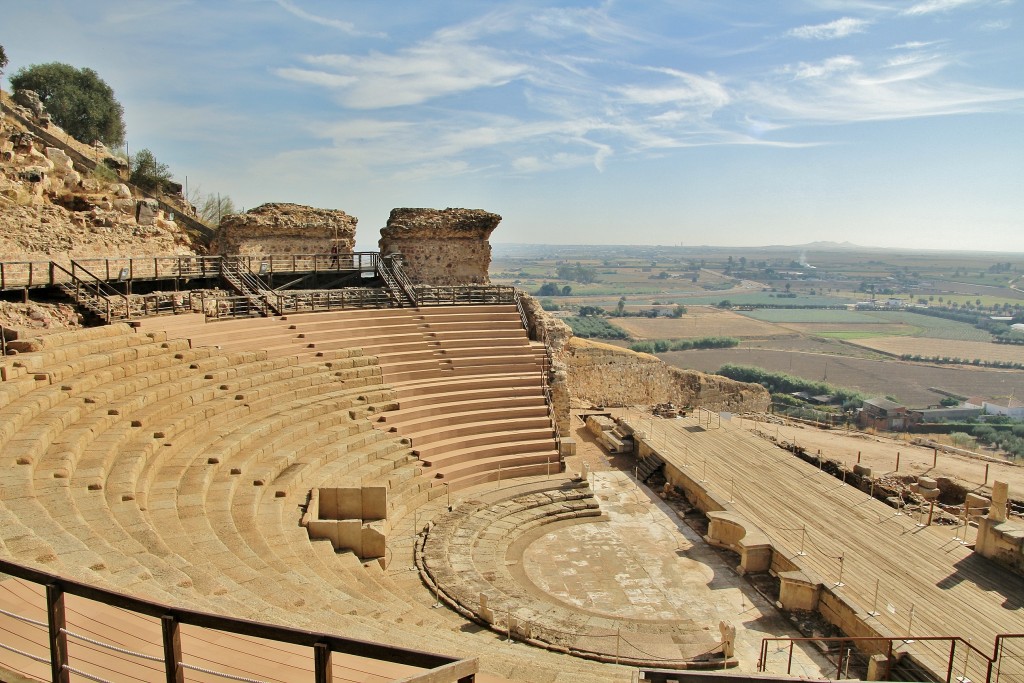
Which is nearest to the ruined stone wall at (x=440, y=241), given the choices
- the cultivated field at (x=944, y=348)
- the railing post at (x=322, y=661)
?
the railing post at (x=322, y=661)

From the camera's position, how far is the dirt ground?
16.4m

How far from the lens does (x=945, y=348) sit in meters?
77.6

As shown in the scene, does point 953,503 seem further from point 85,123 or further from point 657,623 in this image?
point 85,123

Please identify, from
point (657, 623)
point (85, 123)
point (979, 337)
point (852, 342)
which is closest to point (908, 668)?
point (657, 623)

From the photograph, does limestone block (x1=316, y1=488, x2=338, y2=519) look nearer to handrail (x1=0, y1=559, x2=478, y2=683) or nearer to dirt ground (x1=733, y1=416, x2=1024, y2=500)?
handrail (x1=0, y1=559, x2=478, y2=683)

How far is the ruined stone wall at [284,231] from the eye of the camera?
71.6ft

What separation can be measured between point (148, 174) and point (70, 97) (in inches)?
332

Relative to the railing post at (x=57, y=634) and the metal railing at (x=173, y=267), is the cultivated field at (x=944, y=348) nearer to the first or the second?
the metal railing at (x=173, y=267)

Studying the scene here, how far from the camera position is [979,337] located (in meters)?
86.2

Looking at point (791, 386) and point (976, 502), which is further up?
point (976, 502)

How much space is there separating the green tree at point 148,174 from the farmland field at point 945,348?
76.6m

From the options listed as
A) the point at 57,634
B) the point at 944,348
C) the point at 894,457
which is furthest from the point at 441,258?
the point at 944,348

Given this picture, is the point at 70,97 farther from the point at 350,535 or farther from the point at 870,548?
the point at 870,548

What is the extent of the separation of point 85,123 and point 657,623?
113 feet
